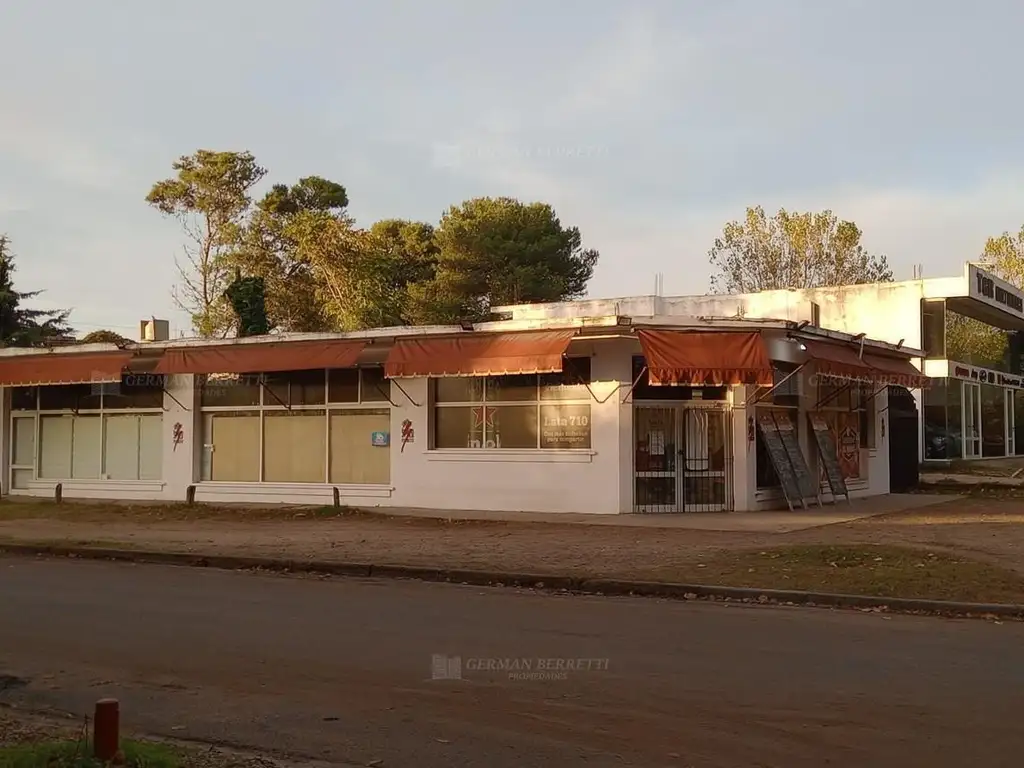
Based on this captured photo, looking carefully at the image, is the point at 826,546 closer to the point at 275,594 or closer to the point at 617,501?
the point at 617,501

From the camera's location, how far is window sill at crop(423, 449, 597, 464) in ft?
66.2

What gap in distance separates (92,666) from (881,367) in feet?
61.7

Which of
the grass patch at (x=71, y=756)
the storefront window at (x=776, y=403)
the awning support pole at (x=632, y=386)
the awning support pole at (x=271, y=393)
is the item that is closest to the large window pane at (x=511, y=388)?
the awning support pole at (x=632, y=386)

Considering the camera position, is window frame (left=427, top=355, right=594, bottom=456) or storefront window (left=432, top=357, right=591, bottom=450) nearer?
window frame (left=427, top=355, right=594, bottom=456)

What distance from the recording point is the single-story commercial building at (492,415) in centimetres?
1977

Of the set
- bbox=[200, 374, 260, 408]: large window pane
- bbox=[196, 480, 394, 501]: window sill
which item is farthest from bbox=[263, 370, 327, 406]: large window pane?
bbox=[196, 480, 394, 501]: window sill

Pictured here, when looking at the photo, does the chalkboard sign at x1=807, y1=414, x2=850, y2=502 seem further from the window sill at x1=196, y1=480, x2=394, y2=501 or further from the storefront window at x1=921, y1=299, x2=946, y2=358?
the storefront window at x1=921, y1=299, x2=946, y2=358

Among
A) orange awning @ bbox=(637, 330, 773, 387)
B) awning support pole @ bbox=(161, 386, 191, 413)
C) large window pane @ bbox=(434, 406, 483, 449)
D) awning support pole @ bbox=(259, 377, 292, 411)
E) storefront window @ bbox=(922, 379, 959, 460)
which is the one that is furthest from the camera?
storefront window @ bbox=(922, 379, 959, 460)

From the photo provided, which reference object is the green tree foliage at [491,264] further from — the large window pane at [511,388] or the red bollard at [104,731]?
the red bollard at [104,731]

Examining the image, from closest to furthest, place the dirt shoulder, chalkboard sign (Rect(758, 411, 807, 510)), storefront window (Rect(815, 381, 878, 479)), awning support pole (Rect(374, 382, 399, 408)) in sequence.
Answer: the dirt shoulder < chalkboard sign (Rect(758, 411, 807, 510)) < awning support pole (Rect(374, 382, 399, 408)) < storefront window (Rect(815, 381, 878, 479))

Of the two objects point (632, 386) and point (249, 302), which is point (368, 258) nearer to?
point (249, 302)

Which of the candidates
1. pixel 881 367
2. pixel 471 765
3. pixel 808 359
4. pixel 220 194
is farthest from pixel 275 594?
pixel 220 194

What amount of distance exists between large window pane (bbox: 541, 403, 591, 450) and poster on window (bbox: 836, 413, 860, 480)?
23.9 feet

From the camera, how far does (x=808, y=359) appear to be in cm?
2052
